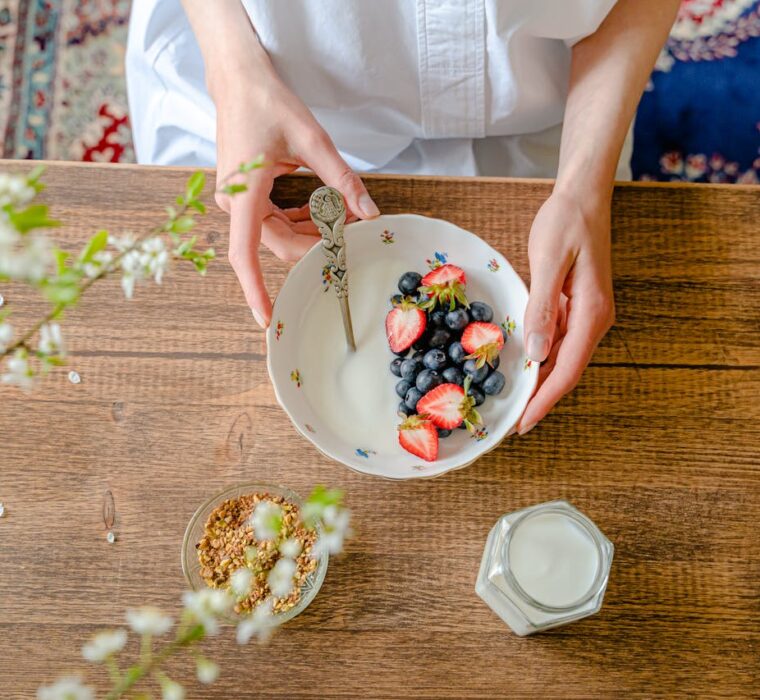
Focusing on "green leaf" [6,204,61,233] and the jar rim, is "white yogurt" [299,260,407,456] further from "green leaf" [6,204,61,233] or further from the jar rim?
"green leaf" [6,204,61,233]

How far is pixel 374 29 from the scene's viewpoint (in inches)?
36.2

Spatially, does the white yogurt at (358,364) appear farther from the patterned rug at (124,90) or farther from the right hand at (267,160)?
the patterned rug at (124,90)

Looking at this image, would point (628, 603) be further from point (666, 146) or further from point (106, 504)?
point (666, 146)

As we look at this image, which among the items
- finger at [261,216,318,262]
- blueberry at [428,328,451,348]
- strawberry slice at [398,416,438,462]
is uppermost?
finger at [261,216,318,262]

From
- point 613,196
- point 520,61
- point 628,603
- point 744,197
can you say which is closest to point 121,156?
point 520,61

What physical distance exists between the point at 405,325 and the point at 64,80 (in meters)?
1.32

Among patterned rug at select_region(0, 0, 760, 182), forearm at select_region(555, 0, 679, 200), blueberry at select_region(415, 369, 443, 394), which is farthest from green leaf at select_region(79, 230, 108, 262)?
patterned rug at select_region(0, 0, 760, 182)

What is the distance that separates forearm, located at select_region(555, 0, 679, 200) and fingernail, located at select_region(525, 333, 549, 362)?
0.21m

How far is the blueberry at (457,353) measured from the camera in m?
0.83

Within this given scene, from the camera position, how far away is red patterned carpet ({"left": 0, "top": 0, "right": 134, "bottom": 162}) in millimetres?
1710

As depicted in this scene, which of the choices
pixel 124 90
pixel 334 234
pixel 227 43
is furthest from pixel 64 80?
pixel 334 234

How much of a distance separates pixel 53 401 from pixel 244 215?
0.31 metres

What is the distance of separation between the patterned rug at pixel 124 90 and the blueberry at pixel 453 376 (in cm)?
96

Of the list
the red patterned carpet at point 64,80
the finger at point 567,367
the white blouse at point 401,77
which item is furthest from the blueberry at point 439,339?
the red patterned carpet at point 64,80
